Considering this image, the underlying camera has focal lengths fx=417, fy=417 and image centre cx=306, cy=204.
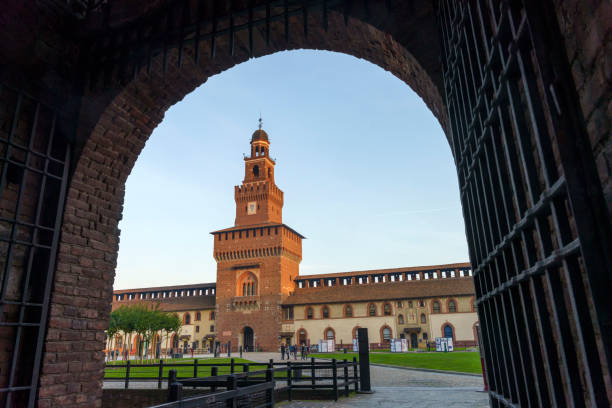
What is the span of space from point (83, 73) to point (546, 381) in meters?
5.62

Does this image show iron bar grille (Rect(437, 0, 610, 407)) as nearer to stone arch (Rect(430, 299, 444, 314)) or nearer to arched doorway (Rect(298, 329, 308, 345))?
stone arch (Rect(430, 299, 444, 314))

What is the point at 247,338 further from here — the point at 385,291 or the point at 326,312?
the point at 385,291

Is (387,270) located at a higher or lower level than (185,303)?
higher

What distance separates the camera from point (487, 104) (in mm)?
2232

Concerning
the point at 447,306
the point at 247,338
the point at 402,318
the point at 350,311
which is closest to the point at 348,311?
the point at 350,311

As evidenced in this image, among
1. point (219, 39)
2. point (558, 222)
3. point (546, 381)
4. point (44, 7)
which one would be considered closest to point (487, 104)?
point (558, 222)

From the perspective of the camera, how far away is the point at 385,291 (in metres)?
41.3

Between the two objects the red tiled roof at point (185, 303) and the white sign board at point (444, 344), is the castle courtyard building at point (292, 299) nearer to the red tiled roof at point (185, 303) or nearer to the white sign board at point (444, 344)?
the red tiled roof at point (185, 303)

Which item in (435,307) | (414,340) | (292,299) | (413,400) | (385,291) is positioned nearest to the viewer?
(413,400)

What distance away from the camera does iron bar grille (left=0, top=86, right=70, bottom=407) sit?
4.14 m

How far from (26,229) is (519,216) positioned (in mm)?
4741

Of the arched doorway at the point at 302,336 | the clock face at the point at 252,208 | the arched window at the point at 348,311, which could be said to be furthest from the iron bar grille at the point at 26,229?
the clock face at the point at 252,208

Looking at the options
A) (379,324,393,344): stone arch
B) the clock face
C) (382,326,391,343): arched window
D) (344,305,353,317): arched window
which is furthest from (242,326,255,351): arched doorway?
(382,326,391,343): arched window

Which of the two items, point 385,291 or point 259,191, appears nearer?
point 385,291
